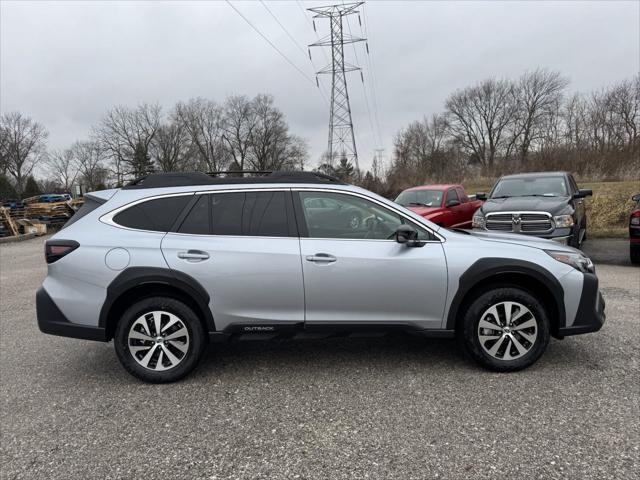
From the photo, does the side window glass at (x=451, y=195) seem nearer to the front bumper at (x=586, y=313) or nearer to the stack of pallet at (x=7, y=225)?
the front bumper at (x=586, y=313)

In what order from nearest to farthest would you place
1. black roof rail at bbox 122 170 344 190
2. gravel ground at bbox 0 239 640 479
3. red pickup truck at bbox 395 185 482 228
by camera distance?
gravel ground at bbox 0 239 640 479 → black roof rail at bbox 122 170 344 190 → red pickup truck at bbox 395 185 482 228

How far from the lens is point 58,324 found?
362 centimetres

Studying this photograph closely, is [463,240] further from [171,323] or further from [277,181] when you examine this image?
[171,323]

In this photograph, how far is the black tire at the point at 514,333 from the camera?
3.62 m

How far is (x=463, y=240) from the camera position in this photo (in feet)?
12.2

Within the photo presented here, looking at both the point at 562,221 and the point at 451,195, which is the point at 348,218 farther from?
the point at 451,195

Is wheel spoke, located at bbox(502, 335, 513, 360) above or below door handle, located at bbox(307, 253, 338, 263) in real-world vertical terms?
below

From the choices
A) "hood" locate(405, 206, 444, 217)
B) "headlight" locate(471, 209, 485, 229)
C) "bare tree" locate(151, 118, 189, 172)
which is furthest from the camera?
"bare tree" locate(151, 118, 189, 172)

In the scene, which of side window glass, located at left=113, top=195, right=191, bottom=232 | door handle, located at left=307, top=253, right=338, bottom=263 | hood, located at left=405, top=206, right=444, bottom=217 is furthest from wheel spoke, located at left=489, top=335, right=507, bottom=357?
hood, located at left=405, top=206, right=444, bottom=217

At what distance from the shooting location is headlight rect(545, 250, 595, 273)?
3678mm

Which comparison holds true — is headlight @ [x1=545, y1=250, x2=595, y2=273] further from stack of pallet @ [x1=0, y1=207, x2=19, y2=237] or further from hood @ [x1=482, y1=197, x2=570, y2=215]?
stack of pallet @ [x1=0, y1=207, x2=19, y2=237]

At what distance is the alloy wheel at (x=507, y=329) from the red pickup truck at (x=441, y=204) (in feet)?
22.4

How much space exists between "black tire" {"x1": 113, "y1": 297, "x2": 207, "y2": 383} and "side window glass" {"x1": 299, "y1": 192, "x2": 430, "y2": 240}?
1254 mm

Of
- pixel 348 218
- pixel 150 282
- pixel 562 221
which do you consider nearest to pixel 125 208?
pixel 150 282
